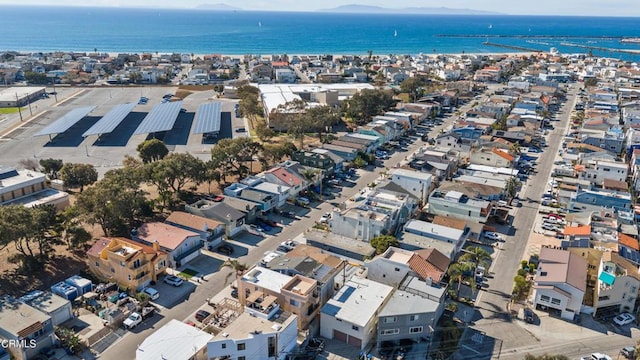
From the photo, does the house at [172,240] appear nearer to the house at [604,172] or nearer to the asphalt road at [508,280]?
the asphalt road at [508,280]

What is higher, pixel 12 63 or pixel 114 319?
pixel 12 63

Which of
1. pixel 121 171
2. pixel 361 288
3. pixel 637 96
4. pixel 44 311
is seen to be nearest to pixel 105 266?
pixel 44 311

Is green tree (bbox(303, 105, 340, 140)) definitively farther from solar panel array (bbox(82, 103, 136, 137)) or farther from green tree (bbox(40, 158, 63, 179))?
green tree (bbox(40, 158, 63, 179))

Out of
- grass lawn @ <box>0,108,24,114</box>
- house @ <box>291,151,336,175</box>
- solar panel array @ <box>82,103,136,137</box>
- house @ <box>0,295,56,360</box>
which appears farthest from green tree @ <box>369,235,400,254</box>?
grass lawn @ <box>0,108,24,114</box>

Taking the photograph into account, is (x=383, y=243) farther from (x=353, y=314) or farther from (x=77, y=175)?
(x=77, y=175)

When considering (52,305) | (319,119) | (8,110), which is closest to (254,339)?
(52,305)

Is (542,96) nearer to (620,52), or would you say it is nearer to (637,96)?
(637,96)
